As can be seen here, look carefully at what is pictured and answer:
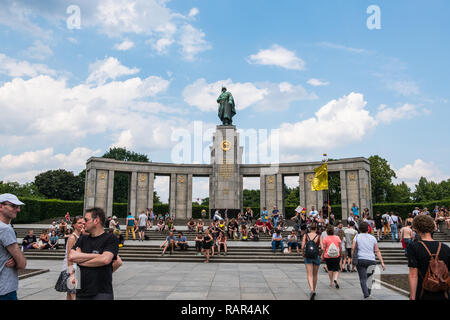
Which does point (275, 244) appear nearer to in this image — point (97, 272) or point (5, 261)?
point (97, 272)

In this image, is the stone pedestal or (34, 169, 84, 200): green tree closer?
the stone pedestal

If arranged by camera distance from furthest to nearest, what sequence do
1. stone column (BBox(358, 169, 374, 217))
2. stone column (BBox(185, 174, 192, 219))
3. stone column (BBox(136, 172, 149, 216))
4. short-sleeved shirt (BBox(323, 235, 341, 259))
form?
stone column (BBox(185, 174, 192, 219)) → stone column (BBox(136, 172, 149, 216)) → stone column (BBox(358, 169, 374, 217)) → short-sleeved shirt (BBox(323, 235, 341, 259))

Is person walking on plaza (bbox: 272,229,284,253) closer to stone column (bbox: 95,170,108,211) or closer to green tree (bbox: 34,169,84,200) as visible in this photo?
stone column (bbox: 95,170,108,211)

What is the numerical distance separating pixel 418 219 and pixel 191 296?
18.5ft

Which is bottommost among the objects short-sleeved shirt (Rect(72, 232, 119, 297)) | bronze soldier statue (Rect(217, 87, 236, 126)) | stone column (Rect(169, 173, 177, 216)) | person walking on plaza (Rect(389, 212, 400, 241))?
person walking on plaza (Rect(389, 212, 400, 241))

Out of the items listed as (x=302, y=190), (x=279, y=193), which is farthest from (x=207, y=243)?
(x=302, y=190)

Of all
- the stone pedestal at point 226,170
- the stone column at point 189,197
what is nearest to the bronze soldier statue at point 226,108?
the stone pedestal at point 226,170

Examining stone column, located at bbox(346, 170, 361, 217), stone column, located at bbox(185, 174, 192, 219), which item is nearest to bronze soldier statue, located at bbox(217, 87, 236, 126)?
stone column, located at bbox(185, 174, 192, 219)

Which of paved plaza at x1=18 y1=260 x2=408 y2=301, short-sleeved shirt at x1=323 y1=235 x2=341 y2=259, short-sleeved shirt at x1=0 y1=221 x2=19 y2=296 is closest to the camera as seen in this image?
short-sleeved shirt at x1=0 y1=221 x2=19 y2=296

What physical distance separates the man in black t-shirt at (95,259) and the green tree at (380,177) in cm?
5689

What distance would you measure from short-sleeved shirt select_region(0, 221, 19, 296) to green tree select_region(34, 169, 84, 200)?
67530 mm

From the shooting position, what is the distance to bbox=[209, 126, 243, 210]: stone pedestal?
111ft
